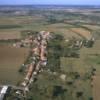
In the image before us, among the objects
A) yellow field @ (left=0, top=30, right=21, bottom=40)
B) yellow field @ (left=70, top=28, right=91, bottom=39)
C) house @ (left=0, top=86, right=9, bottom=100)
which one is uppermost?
house @ (left=0, top=86, right=9, bottom=100)

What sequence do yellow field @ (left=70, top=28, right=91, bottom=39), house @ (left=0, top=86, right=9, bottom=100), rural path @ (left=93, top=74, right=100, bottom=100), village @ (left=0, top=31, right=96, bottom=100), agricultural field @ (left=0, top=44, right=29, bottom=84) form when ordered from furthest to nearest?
yellow field @ (left=70, top=28, right=91, bottom=39) → agricultural field @ (left=0, top=44, right=29, bottom=84) → village @ (left=0, top=31, right=96, bottom=100) → rural path @ (left=93, top=74, right=100, bottom=100) → house @ (left=0, top=86, right=9, bottom=100)

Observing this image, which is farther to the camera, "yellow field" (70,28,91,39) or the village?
"yellow field" (70,28,91,39)

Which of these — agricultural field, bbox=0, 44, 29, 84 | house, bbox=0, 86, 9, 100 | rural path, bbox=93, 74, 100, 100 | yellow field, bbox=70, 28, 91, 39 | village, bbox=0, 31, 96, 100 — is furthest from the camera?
yellow field, bbox=70, 28, 91, 39

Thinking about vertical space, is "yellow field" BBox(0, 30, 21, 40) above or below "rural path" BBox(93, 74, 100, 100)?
below

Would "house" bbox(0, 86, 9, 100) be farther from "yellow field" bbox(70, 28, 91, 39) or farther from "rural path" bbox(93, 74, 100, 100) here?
A: "yellow field" bbox(70, 28, 91, 39)

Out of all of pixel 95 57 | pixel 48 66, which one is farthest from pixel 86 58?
pixel 48 66

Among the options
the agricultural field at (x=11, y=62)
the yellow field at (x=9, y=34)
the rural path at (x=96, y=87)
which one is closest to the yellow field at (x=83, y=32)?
the yellow field at (x=9, y=34)

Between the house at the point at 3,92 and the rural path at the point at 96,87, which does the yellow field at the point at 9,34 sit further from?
the house at the point at 3,92

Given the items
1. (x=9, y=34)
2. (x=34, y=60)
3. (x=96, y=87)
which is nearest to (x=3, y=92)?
(x=96, y=87)

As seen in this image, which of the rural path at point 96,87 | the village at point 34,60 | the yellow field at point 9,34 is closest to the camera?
the rural path at point 96,87

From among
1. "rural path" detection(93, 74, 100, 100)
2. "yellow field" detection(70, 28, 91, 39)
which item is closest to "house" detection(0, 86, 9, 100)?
"rural path" detection(93, 74, 100, 100)
